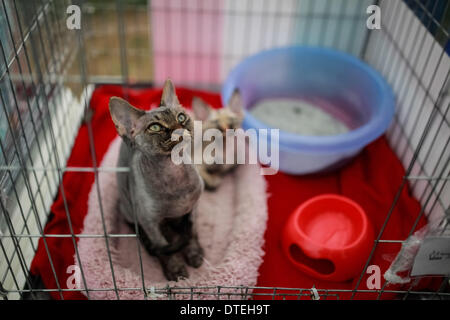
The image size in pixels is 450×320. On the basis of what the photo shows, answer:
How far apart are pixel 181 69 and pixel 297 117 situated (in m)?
0.77

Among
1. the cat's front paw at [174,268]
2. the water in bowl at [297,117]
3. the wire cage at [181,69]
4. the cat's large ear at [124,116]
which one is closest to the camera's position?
the cat's large ear at [124,116]

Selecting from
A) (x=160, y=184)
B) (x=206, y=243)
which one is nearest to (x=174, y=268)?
(x=206, y=243)

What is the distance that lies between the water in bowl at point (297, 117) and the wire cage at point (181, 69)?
1.07 feet

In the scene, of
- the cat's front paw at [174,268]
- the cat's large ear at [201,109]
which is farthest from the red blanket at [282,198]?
the cat's front paw at [174,268]

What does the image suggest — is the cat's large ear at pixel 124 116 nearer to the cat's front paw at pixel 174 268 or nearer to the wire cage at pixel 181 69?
the wire cage at pixel 181 69

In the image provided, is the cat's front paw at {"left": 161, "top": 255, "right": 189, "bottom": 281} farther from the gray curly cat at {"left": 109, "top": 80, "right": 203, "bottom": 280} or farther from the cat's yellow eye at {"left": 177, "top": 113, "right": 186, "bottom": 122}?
the cat's yellow eye at {"left": 177, "top": 113, "right": 186, "bottom": 122}

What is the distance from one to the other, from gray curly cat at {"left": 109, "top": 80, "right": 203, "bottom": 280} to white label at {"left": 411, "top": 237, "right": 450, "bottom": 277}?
0.74 meters

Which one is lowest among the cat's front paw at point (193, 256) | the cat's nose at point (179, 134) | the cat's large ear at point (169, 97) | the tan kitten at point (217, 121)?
the cat's front paw at point (193, 256)

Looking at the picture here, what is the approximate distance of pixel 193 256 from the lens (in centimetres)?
170

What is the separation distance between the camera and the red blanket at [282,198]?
163cm

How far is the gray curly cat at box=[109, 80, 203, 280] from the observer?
1.25 metres
